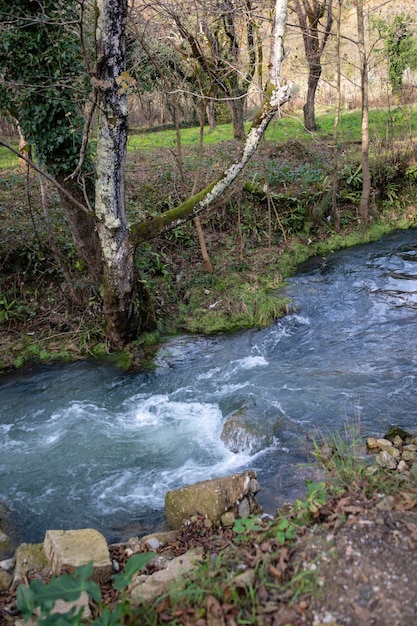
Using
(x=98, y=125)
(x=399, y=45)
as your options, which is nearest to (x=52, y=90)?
(x=98, y=125)

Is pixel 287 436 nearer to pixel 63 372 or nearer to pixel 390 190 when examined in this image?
pixel 63 372

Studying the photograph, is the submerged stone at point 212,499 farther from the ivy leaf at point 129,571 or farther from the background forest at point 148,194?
the background forest at point 148,194

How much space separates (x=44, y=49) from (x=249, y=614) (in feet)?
28.2

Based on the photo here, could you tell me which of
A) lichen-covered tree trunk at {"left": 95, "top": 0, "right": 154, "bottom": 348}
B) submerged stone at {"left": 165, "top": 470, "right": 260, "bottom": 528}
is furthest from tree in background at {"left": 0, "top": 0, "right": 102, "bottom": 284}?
submerged stone at {"left": 165, "top": 470, "right": 260, "bottom": 528}

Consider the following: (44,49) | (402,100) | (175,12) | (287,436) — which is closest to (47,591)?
(287,436)

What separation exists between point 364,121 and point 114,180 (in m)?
8.18

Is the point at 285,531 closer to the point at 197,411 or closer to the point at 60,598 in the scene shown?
the point at 60,598

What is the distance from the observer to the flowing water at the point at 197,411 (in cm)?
554

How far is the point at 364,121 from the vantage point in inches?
499

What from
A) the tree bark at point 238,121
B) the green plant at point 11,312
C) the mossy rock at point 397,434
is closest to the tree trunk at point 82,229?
the green plant at point 11,312

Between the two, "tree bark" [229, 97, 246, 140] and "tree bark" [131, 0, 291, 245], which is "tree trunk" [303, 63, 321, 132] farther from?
"tree bark" [131, 0, 291, 245]

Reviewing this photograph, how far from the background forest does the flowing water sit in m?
0.80

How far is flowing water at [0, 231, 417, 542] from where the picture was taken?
5.54 m

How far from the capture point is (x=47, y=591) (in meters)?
2.77
